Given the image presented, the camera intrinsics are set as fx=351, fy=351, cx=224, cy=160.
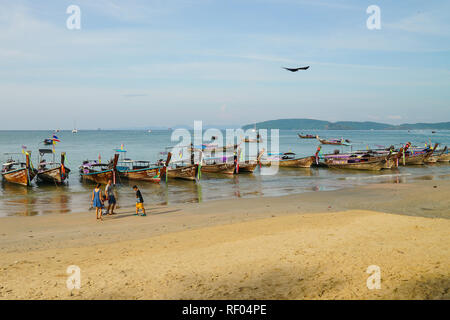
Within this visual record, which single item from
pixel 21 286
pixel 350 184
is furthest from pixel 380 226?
pixel 350 184

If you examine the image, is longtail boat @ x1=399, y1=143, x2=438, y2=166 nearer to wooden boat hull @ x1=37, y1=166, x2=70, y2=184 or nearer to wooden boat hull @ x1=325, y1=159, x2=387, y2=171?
wooden boat hull @ x1=325, y1=159, x2=387, y2=171

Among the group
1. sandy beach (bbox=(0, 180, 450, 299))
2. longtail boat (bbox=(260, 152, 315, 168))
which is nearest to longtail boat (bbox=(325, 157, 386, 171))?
longtail boat (bbox=(260, 152, 315, 168))

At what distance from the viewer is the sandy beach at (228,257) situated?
6.34 meters

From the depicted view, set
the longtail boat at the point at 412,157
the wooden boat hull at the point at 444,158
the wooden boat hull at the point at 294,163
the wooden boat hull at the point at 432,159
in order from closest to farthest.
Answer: the wooden boat hull at the point at 294,163 < the longtail boat at the point at 412,157 < the wooden boat hull at the point at 432,159 < the wooden boat hull at the point at 444,158

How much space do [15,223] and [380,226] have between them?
13927mm

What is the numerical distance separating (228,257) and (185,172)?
21.3m

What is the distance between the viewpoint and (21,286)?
266 inches

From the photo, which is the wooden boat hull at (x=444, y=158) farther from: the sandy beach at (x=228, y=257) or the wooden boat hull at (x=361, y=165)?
the sandy beach at (x=228, y=257)

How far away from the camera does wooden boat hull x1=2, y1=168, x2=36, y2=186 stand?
85.8 feet

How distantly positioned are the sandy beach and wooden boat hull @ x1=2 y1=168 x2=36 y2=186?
1280 centimetres

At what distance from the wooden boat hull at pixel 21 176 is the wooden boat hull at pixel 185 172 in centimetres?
1051

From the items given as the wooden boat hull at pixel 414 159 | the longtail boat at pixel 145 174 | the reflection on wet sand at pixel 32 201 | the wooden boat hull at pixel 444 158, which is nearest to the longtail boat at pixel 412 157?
the wooden boat hull at pixel 414 159

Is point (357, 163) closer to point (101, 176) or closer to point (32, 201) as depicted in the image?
point (101, 176)
